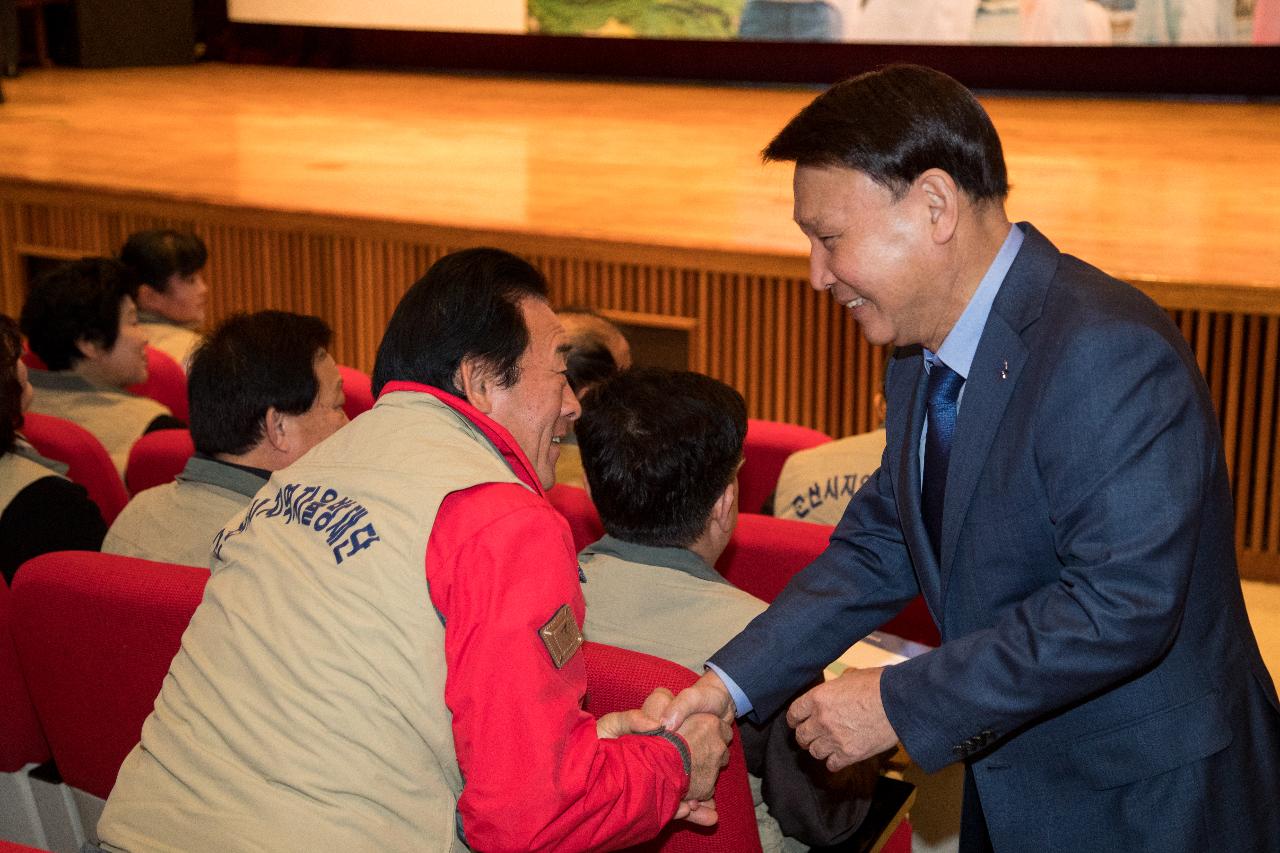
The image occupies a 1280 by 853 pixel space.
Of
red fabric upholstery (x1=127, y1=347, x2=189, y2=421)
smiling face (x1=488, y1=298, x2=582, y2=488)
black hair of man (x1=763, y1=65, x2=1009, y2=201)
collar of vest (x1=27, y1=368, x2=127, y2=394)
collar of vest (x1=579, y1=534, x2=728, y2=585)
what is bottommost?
red fabric upholstery (x1=127, y1=347, x2=189, y2=421)

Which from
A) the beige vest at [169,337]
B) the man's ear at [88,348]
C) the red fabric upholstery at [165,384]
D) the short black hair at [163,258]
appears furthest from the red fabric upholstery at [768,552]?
the short black hair at [163,258]

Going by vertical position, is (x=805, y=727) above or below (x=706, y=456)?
below

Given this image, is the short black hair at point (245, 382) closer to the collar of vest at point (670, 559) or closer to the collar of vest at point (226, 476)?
the collar of vest at point (226, 476)

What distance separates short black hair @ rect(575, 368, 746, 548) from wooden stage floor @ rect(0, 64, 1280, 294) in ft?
7.71

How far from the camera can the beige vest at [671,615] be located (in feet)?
5.49

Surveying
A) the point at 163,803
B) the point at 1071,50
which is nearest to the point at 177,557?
the point at 163,803

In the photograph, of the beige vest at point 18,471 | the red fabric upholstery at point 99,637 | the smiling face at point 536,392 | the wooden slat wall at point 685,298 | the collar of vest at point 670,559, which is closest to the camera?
the smiling face at point 536,392

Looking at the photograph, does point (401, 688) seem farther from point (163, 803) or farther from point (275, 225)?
point (275, 225)

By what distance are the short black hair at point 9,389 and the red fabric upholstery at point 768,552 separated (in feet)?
3.88

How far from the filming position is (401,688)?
4.14ft

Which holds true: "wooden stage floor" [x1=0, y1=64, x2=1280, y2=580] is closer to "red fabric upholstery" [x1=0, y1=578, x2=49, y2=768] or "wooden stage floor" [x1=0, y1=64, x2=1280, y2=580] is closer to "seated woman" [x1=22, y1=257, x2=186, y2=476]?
"seated woman" [x1=22, y1=257, x2=186, y2=476]

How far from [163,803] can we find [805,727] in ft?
2.12

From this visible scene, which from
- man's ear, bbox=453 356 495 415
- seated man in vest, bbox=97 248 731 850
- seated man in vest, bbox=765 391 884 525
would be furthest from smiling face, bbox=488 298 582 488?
seated man in vest, bbox=765 391 884 525

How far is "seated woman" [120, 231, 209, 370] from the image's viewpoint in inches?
159
